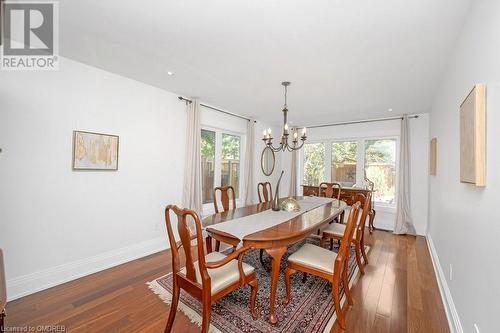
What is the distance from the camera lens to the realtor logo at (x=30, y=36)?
1.73 meters

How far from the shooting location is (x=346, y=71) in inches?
103

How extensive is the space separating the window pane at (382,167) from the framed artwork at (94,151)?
4908 millimetres

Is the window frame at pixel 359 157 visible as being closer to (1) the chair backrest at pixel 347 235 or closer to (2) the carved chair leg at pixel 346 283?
(2) the carved chair leg at pixel 346 283

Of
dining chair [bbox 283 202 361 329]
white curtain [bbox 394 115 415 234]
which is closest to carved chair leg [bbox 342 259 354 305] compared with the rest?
dining chair [bbox 283 202 361 329]

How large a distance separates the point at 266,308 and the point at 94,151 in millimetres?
2566

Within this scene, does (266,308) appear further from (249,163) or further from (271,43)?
(249,163)

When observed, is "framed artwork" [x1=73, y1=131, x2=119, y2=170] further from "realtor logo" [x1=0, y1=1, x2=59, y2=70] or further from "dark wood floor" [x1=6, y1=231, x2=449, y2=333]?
"dark wood floor" [x1=6, y1=231, x2=449, y2=333]

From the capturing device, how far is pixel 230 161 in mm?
4934

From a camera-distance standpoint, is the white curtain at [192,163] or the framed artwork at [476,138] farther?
the white curtain at [192,163]

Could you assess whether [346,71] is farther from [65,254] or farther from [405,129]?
[65,254]

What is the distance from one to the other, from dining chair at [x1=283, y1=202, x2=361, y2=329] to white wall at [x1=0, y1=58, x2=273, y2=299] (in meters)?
2.27

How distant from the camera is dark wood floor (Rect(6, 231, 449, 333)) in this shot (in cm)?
185

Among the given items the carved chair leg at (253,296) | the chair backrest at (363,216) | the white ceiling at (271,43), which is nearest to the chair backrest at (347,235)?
the carved chair leg at (253,296)

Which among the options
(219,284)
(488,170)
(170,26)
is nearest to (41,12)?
(170,26)
